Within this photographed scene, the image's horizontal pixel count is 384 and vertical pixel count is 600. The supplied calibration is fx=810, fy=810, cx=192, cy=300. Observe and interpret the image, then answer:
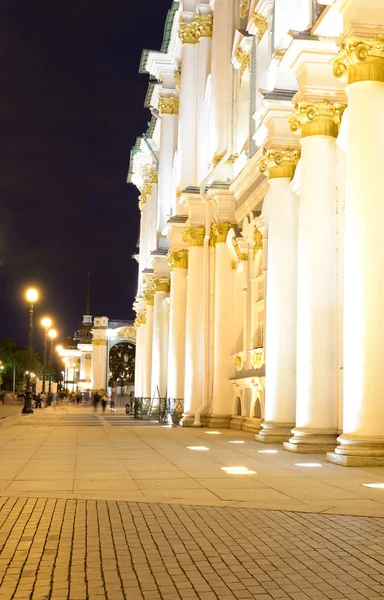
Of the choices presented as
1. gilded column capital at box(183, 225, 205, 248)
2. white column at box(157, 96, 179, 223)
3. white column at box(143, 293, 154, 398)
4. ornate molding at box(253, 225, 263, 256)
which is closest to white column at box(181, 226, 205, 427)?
gilded column capital at box(183, 225, 205, 248)

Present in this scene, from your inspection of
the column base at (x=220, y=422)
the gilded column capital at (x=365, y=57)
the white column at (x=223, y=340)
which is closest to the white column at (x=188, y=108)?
the white column at (x=223, y=340)

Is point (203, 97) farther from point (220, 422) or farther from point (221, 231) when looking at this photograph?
point (220, 422)

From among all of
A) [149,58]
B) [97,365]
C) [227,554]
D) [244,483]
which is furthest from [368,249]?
[97,365]

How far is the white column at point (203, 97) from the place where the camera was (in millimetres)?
35844

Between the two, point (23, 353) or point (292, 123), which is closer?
point (292, 123)

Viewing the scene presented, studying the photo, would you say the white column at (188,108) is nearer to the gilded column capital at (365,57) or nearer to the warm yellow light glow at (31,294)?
the warm yellow light glow at (31,294)

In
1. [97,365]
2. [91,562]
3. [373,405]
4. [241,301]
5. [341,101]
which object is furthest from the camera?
[97,365]

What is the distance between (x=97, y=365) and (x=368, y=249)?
103 m

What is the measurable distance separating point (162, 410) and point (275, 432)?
18.2 metres

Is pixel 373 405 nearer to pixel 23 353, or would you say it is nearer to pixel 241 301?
pixel 241 301

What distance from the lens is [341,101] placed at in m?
18.2

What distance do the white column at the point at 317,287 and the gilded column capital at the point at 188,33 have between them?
1979 centimetres

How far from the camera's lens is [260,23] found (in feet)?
91.6

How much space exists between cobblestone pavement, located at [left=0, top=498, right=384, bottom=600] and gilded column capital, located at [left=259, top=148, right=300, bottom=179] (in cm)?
1338
